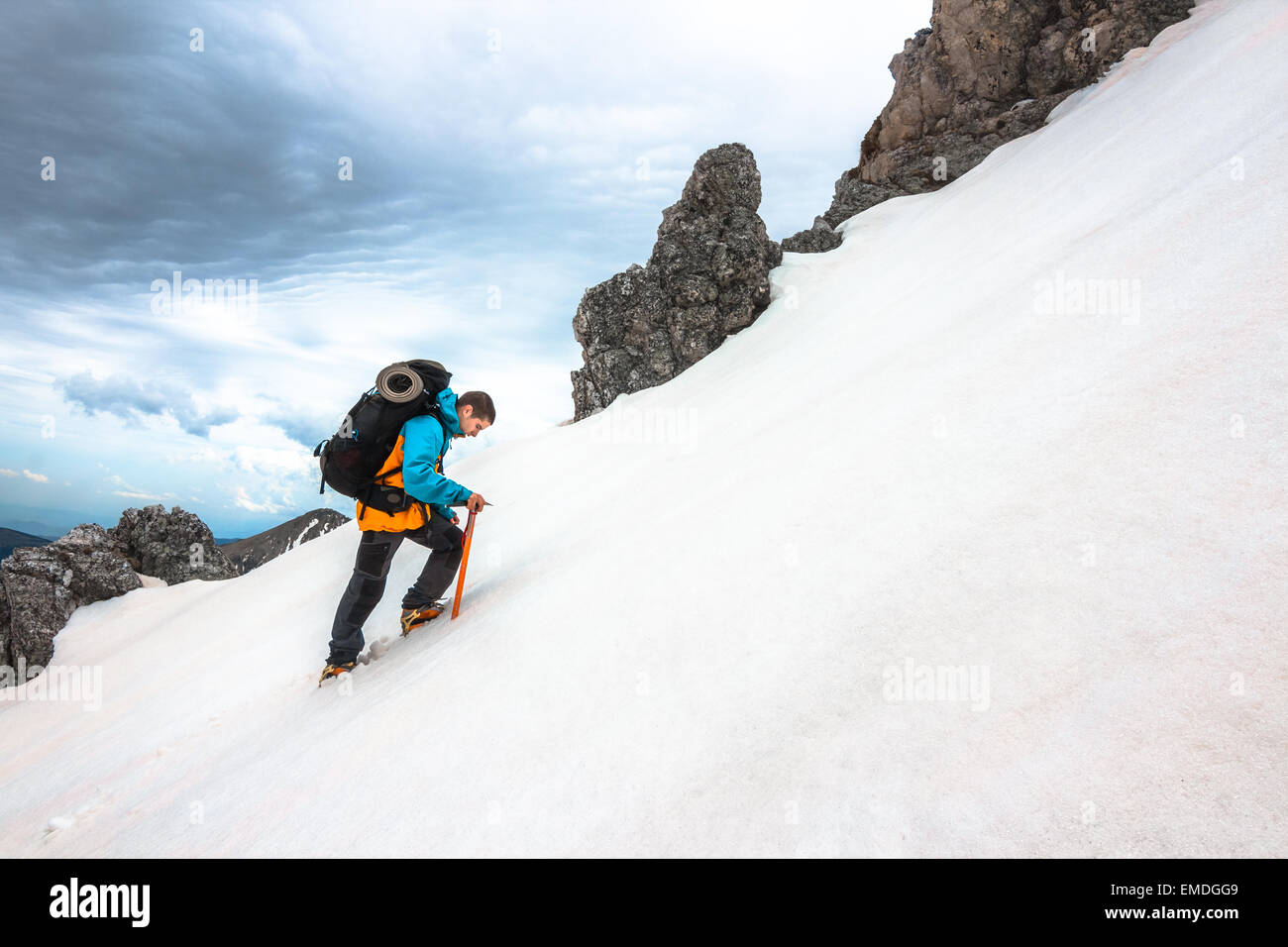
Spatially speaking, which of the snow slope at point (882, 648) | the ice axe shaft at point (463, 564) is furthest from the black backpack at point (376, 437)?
the snow slope at point (882, 648)

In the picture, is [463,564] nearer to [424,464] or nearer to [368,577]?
[368,577]

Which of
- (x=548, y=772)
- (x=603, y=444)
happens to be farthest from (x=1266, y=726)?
(x=603, y=444)

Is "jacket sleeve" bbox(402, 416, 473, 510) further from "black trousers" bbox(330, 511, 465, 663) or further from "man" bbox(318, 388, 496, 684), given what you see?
"black trousers" bbox(330, 511, 465, 663)

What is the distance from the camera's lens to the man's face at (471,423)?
21.1ft

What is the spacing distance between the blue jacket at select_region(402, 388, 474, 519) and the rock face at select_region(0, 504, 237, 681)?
13.0 meters

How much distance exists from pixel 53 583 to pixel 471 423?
48.2ft

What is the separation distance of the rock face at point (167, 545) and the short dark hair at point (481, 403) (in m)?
16.4

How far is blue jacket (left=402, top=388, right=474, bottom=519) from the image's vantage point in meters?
5.79

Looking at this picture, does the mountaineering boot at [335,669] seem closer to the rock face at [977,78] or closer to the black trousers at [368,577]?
the black trousers at [368,577]

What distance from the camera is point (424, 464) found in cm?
580

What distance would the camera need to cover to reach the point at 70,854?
441 cm

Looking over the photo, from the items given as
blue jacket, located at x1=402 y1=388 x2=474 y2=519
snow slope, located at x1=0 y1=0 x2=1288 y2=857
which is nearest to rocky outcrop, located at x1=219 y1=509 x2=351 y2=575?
snow slope, located at x1=0 y1=0 x2=1288 y2=857

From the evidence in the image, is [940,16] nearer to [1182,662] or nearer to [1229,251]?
[1229,251]

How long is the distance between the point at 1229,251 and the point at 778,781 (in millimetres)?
6657
